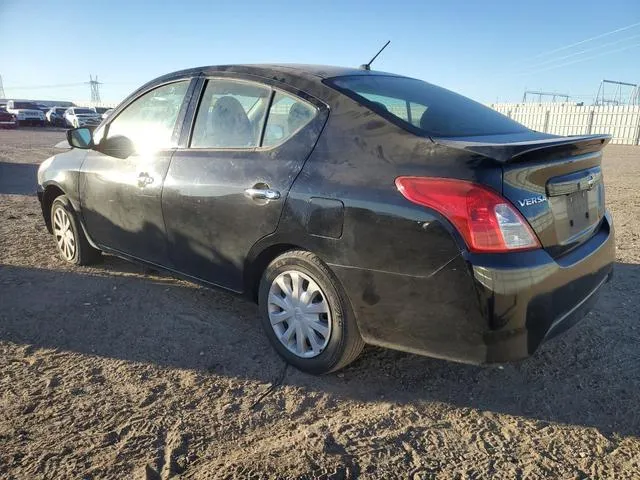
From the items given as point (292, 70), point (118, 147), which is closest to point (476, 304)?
point (292, 70)

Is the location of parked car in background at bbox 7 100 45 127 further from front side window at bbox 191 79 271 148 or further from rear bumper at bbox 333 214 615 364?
rear bumper at bbox 333 214 615 364

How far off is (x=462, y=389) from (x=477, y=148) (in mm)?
1313

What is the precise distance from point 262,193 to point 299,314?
0.71 m

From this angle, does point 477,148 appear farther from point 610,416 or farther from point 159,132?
point 159,132

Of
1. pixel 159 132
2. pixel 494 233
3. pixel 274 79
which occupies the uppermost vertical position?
pixel 274 79

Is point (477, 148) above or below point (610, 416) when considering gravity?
above

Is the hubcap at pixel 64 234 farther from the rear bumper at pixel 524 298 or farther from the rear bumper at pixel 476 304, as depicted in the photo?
the rear bumper at pixel 524 298

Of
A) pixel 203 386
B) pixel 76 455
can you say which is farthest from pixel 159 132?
pixel 76 455

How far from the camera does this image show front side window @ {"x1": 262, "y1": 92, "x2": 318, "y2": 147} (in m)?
2.75

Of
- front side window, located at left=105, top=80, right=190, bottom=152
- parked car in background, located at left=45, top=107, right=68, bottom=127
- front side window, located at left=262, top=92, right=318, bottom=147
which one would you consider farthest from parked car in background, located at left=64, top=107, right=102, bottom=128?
front side window, located at left=262, top=92, right=318, bottom=147

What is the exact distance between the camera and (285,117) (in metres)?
2.85

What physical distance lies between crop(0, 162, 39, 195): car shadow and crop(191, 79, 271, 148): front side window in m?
6.89

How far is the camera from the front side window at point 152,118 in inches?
138

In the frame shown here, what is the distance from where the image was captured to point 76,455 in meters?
2.12
